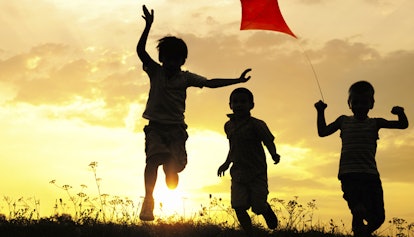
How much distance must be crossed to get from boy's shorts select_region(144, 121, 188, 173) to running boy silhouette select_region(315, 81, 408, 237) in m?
2.05

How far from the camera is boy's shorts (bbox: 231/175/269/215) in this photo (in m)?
10.1

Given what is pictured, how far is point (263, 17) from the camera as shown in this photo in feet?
32.8

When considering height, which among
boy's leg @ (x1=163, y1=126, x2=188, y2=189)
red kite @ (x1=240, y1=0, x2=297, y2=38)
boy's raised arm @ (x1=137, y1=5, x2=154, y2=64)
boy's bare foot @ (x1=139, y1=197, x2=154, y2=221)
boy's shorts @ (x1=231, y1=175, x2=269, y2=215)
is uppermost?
red kite @ (x1=240, y1=0, x2=297, y2=38)

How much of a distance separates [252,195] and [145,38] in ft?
10.4

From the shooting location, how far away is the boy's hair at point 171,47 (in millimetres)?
9188

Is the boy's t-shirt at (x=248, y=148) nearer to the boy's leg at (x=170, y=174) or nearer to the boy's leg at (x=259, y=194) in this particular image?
the boy's leg at (x=259, y=194)

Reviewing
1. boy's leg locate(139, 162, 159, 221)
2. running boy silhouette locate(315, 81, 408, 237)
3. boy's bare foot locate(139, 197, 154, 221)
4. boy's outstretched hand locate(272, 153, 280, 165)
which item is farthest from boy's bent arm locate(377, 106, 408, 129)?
boy's bare foot locate(139, 197, 154, 221)

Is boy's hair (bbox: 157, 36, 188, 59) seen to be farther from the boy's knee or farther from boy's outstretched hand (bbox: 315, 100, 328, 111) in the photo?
the boy's knee

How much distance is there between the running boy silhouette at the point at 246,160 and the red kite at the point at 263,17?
105cm

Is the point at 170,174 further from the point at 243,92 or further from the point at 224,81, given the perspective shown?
the point at 243,92

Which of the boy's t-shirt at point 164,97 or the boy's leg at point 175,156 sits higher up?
the boy's t-shirt at point 164,97

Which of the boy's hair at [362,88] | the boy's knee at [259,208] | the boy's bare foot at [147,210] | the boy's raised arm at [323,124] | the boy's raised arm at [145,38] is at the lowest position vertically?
the boy's bare foot at [147,210]

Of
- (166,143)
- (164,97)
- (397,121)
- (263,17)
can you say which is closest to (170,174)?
(166,143)

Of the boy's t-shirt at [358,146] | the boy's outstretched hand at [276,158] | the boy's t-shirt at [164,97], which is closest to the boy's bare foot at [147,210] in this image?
the boy's t-shirt at [164,97]
